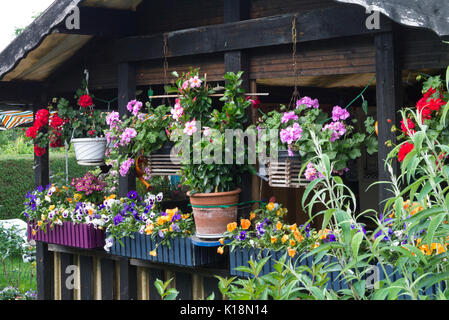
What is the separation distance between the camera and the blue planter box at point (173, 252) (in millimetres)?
3822

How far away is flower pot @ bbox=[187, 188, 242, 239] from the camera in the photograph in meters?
3.67

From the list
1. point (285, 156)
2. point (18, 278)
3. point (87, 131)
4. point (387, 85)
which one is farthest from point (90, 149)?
point (18, 278)

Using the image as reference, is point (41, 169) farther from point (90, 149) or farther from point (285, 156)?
point (285, 156)

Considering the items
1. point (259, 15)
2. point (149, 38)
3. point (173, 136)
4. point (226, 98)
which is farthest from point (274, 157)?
point (149, 38)

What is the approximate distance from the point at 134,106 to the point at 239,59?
0.90m

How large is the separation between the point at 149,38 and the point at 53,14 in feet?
2.40

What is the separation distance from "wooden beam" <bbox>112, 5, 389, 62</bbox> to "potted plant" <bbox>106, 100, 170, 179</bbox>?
1.48ft

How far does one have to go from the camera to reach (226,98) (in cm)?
367

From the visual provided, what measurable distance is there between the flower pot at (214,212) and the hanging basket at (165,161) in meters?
0.45

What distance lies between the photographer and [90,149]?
15.7 ft

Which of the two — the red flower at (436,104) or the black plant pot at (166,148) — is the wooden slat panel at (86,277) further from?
the red flower at (436,104)
